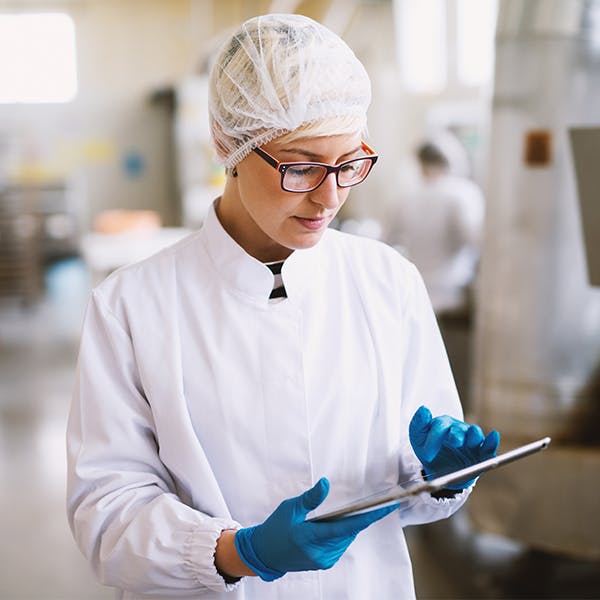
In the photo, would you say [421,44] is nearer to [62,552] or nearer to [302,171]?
[62,552]

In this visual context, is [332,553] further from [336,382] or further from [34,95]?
[34,95]

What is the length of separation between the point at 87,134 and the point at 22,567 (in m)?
7.17

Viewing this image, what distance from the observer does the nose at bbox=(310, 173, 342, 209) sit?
102 centimetres

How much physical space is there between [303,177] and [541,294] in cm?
181

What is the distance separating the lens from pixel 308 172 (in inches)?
40.2

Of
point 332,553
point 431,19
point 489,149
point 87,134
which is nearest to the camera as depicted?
point 332,553

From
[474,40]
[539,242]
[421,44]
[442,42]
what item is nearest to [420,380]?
[539,242]

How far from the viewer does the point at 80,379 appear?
112 centimetres

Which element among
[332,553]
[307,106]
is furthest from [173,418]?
[307,106]

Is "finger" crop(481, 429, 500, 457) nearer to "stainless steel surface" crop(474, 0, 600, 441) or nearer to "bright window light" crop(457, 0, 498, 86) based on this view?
"stainless steel surface" crop(474, 0, 600, 441)

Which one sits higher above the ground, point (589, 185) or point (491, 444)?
point (589, 185)

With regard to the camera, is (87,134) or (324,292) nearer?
(324,292)

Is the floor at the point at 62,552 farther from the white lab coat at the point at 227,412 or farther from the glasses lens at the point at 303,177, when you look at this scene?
the glasses lens at the point at 303,177

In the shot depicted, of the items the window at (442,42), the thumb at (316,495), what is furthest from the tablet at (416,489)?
the window at (442,42)
